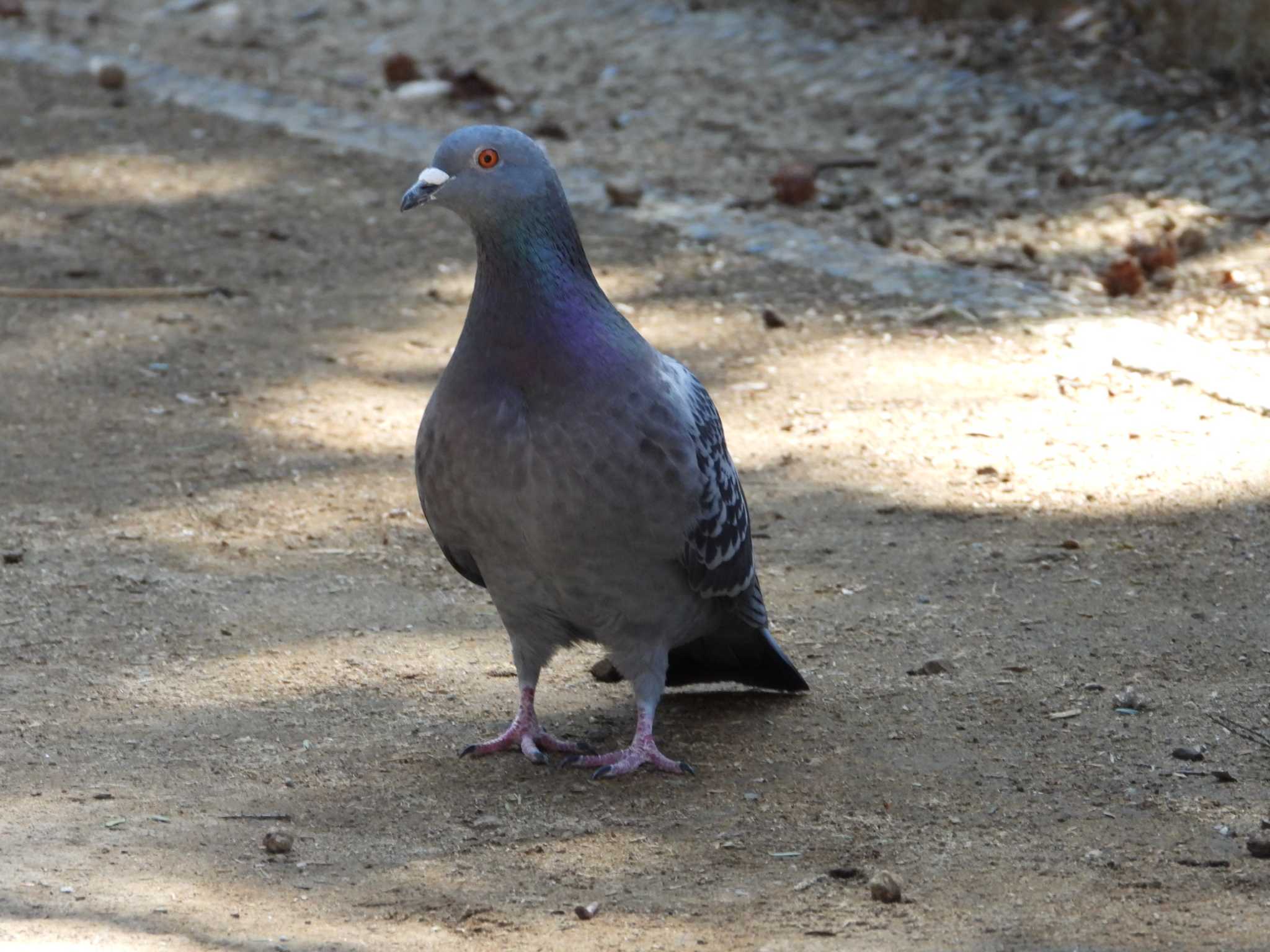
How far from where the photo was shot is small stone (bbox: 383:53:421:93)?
416 inches

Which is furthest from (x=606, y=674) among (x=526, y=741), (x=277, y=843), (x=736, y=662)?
(x=277, y=843)

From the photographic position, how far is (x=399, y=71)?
10.6 meters

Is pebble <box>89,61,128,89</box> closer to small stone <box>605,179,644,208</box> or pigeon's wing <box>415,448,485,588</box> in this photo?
small stone <box>605,179,644,208</box>

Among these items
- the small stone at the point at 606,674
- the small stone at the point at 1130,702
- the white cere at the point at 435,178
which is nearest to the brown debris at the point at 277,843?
the small stone at the point at 606,674

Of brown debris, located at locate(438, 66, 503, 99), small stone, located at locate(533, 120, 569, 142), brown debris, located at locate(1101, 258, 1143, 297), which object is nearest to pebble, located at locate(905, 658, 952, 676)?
brown debris, located at locate(1101, 258, 1143, 297)

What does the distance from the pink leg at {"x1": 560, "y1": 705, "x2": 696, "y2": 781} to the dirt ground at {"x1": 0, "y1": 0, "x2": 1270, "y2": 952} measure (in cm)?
4

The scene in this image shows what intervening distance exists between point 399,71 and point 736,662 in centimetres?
726

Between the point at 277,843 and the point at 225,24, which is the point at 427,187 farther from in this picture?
the point at 225,24

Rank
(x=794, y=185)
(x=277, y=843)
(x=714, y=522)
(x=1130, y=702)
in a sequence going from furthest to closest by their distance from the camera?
(x=794, y=185) → (x=1130, y=702) → (x=714, y=522) → (x=277, y=843)

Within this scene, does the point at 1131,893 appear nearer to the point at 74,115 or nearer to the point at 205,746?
the point at 205,746

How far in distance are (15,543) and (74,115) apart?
554cm

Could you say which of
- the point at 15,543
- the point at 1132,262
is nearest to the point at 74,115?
the point at 15,543

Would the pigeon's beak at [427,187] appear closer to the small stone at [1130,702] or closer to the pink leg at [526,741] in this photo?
the pink leg at [526,741]

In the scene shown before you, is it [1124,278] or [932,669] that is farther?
[1124,278]
